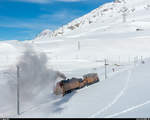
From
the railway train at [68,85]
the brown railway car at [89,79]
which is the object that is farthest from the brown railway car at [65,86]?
the brown railway car at [89,79]

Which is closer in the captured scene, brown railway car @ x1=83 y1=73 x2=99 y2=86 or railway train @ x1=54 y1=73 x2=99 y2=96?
railway train @ x1=54 y1=73 x2=99 y2=96


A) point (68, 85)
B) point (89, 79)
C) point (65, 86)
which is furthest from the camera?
point (89, 79)

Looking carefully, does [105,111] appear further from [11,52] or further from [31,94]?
[11,52]

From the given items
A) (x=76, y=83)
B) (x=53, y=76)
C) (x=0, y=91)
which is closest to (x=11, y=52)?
(x=53, y=76)

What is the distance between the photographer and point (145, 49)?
7975 cm

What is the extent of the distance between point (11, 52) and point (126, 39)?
158ft

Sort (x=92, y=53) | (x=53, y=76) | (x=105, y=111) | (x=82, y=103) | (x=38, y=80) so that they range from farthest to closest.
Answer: (x=92, y=53)
(x=53, y=76)
(x=38, y=80)
(x=82, y=103)
(x=105, y=111)

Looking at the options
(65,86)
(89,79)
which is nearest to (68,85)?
(65,86)

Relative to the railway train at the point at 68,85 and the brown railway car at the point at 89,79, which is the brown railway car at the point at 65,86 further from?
the brown railway car at the point at 89,79

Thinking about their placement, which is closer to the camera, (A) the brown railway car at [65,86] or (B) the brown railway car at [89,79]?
(A) the brown railway car at [65,86]

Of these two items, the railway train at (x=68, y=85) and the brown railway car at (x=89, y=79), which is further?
the brown railway car at (x=89, y=79)

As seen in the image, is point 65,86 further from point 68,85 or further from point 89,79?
point 89,79

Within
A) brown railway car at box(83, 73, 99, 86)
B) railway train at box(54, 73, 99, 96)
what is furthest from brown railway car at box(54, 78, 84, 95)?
brown railway car at box(83, 73, 99, 86)

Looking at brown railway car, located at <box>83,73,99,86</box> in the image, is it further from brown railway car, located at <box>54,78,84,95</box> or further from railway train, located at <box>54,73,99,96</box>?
brown railway car, located at <box>54,78,84,95</box>
